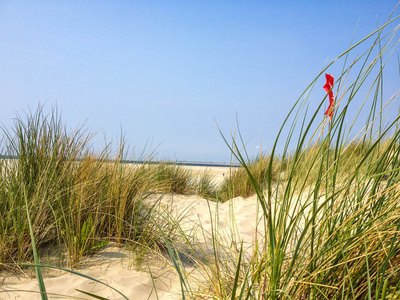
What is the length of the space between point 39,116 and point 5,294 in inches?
64.4

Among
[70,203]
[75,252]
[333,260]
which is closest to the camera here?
[333,260]

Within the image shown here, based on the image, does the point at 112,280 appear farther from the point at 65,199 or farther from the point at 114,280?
the point at 65,199

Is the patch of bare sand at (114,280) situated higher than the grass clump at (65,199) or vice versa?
the grass clump at (65,199)

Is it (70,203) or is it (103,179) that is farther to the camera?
(103,179)

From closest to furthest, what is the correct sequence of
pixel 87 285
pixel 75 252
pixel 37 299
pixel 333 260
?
pixel 333 260, pixel 37 299, pixel 87 285, pixel 75 252

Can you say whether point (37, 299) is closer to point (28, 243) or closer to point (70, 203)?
point (28, 243)

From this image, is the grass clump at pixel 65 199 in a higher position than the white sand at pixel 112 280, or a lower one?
higher

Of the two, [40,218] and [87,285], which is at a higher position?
[40,218]

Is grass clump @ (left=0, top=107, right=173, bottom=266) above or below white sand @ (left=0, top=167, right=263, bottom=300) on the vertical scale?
above

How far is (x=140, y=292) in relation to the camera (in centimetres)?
186

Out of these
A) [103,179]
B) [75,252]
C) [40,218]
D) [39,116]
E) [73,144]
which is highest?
[39,116]

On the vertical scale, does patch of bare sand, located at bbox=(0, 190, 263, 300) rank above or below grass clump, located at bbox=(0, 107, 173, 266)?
below

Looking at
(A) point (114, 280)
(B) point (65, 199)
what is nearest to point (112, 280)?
(A) point (114, 280)

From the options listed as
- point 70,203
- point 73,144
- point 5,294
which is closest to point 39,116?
point 73,144
